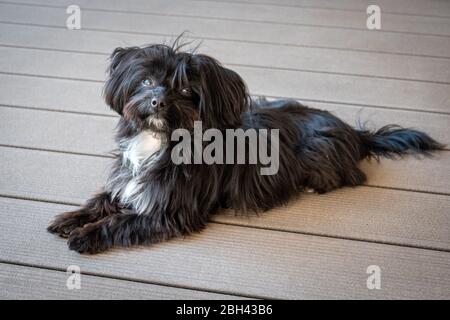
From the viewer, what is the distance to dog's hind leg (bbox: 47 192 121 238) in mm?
1646

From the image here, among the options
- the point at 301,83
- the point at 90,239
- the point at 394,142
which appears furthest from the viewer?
the point at 301,83

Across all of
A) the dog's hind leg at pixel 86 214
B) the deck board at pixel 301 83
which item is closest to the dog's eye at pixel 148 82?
the dog's hind leg at pixel 86 214

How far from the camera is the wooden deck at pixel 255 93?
1528mm

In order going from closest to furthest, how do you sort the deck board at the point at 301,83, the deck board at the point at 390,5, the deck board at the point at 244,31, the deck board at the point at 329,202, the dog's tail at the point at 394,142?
the deck board at the point at 329,202, the dog's tail at the point at 394,142, the deck board at the point at 301,83, the deck board at the point at 244,31, the deck board at the point at 390,5

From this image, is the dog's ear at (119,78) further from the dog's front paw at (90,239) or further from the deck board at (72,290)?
the deck board at (72,290)

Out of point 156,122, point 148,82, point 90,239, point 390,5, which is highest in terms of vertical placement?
point 390,5

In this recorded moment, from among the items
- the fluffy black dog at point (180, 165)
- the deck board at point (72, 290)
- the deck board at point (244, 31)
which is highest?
the deck board at point (244, 31)

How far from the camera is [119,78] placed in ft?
5.20

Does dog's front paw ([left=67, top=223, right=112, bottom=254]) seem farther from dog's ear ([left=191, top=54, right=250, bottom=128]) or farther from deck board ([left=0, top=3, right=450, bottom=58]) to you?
deck board ([left=0, top=3, right=450, bottom=58])

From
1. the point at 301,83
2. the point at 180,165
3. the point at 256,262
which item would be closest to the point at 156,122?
the point at 180,165

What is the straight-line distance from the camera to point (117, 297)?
1445 mm

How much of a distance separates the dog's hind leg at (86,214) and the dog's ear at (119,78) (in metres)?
0.32

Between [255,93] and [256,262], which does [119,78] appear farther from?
[255,93]

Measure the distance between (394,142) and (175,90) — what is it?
107 centimetres
